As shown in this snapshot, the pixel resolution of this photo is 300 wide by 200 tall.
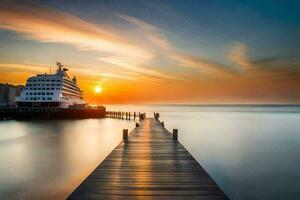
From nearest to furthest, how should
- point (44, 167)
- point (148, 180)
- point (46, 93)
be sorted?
point (148, 180) < point (44, 167) < point (46, 93)

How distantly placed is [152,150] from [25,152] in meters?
14.0

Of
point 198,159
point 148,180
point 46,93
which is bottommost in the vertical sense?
point 198,159

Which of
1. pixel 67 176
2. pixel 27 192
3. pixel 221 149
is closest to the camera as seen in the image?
pixel 27 192

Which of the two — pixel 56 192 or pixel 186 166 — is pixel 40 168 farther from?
pixel 186 166

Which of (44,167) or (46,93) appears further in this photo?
(46,93)

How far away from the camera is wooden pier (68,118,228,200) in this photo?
5938 millimetres

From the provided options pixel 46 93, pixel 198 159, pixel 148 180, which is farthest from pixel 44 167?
pixel 46 93

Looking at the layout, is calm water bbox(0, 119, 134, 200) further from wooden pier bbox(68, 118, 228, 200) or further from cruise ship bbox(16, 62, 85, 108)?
cruise ship bbox(16, 62, 85, 108)

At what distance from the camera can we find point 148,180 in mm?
7168

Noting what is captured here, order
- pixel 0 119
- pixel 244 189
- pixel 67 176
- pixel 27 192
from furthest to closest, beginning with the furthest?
pixel 0 119 → pixel 67 176 → pixel 244 189 → pixel 27 192

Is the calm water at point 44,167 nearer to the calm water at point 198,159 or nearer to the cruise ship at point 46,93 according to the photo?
the calm water at point 198,159

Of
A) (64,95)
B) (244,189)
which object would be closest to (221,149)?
(244,189)

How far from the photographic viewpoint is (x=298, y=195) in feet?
37.2

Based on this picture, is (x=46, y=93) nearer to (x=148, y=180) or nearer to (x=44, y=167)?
(x=44, y=167)
